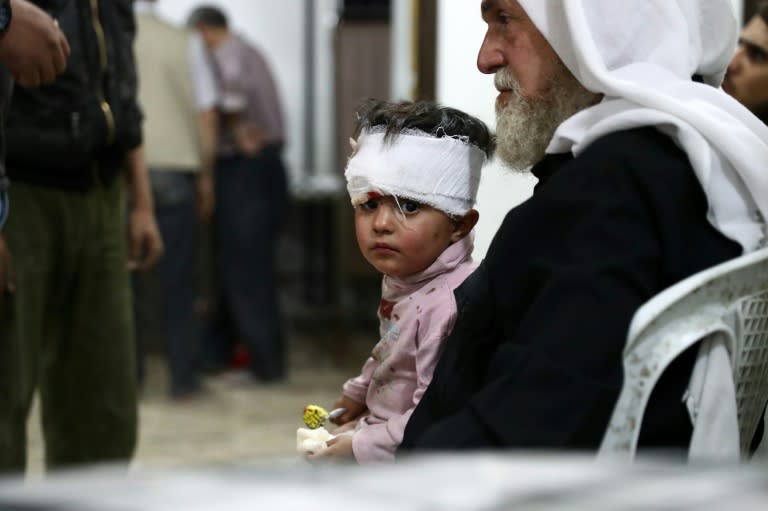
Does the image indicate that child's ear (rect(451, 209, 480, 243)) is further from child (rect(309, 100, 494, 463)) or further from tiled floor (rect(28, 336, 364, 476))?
tiled floor (rect(28, 336, 364, 476))

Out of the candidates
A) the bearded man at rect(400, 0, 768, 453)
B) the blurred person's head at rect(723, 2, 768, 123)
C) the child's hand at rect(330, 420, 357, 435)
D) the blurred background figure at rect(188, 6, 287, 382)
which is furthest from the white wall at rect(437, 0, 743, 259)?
the blurred background figure at rect(188, 6, 287, 382)

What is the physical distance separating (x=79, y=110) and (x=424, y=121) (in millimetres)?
1043

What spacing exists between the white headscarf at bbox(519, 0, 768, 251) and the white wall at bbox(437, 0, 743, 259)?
231 millimetres

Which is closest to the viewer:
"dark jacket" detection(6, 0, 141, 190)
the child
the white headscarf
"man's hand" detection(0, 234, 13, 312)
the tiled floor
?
the white headscarf

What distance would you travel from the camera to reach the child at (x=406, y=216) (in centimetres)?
180

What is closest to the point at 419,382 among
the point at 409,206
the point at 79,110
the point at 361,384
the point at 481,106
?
the point at 361,384

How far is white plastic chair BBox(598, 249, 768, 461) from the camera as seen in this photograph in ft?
4.71

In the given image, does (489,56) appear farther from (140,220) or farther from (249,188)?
(249,188)

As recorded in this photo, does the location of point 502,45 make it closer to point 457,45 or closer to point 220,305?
point 457,45

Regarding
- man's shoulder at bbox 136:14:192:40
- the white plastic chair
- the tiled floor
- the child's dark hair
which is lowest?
the tiled floor

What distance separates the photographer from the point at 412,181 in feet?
6.02

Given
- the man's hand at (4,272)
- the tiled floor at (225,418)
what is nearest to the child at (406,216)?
the man's hand at (4,272)

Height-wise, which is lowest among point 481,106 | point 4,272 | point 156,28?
point 4,272

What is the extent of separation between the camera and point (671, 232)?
1474 millimetres
